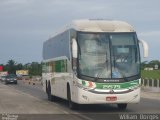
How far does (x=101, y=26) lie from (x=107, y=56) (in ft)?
4.46

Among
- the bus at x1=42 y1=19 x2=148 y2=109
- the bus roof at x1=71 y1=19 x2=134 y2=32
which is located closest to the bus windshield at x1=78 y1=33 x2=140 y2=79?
the bus at x1=42 y1=19 x2=148 y2=109

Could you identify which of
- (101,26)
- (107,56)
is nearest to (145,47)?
(107,56)

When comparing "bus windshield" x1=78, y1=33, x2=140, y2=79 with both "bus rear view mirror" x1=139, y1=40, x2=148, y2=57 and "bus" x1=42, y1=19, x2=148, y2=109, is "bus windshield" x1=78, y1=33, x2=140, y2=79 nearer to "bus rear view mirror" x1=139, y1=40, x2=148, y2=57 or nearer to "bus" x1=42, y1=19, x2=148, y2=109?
"bus" x1=42, y1=19, x2=148, y2=109

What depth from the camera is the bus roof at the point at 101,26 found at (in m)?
21.0

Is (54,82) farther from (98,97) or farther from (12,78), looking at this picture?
(12,78)

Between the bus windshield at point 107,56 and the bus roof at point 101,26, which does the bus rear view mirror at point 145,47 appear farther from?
the bus roof at point 101,26

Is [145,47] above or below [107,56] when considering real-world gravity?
above

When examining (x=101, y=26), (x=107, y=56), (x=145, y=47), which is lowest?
(x=107, y=56)

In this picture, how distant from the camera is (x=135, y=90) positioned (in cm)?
2047

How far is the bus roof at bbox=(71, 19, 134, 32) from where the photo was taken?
68.9 ft

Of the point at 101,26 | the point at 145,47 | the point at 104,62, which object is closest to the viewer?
Result: the point at 104,62

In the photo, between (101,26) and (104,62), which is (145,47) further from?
(101,26)

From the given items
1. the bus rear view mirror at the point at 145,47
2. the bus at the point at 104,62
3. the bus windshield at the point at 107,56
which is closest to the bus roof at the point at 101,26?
the bus at the point at 104,62

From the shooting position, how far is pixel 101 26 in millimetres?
21156
